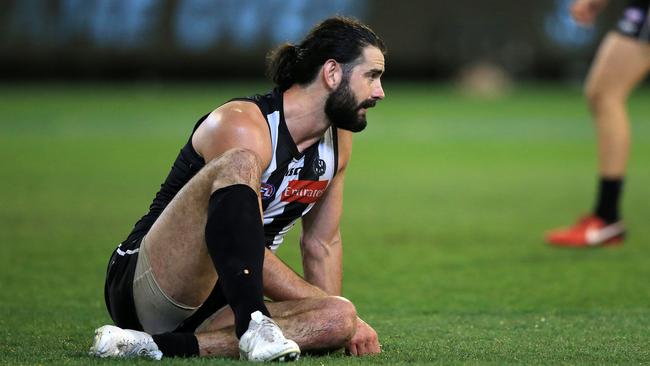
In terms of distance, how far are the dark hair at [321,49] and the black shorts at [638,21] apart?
3525mm

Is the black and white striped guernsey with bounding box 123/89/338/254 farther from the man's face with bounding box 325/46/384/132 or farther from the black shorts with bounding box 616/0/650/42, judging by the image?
the black shorts with bounding box 616/0/650/42

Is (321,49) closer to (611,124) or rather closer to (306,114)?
(306,114)

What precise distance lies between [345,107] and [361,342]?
94cm

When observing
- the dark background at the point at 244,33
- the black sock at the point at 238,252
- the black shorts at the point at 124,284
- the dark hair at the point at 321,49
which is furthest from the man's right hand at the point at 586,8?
the dark background at the point at 244,33

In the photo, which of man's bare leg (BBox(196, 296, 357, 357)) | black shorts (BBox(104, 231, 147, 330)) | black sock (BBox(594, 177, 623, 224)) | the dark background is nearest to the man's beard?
man's bare leg (BBox(196, 296, 357, 357))

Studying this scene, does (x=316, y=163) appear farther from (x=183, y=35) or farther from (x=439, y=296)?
(x=183, y=35)

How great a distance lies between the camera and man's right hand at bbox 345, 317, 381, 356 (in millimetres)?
4375

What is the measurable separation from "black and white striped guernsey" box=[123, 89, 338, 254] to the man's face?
0.17m

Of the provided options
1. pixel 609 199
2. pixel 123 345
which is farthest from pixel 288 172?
pixel 609 199

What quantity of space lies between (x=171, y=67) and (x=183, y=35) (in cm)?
114

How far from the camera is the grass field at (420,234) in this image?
15.9 ft

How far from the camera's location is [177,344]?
4211mm

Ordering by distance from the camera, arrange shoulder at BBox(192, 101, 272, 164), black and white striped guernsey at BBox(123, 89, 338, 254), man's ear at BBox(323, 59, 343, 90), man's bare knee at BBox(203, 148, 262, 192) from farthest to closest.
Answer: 1. man's ear at BBox(323, 59, 343, 90)
2. black and white striped guernsey at BBox(123, 89, 338, 254)
3. shoulder at BBox(192, 101, 272, 164)
4. man's bare knee at BBox(203, 148, 262, 192)

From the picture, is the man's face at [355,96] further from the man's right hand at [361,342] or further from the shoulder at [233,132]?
the man's right hand at [361,342]
